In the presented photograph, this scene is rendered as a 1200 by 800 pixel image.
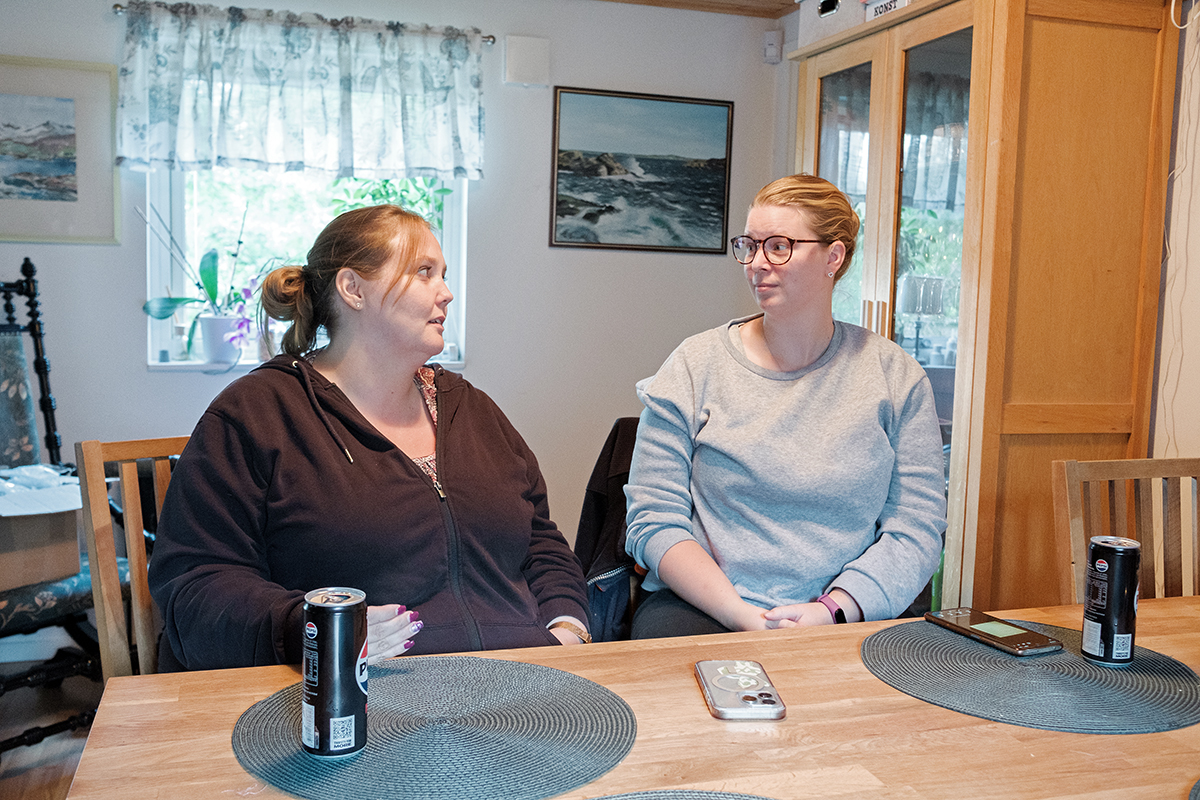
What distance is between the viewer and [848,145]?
306cm

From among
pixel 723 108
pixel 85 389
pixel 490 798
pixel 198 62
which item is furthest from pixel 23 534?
pixel 723 108

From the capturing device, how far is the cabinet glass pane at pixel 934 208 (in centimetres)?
253

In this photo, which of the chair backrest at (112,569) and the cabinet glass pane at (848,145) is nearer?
the chair backrest at (112,569)

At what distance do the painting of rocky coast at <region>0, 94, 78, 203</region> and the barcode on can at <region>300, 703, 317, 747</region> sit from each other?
2802 millimetres

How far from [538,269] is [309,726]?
2822 mm

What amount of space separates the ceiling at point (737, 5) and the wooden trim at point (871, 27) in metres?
0.36

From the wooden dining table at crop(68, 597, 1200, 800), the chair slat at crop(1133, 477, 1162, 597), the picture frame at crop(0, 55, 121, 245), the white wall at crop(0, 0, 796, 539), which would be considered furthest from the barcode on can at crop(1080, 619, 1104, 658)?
the picture frame at crop(0, 55, 121, 245)

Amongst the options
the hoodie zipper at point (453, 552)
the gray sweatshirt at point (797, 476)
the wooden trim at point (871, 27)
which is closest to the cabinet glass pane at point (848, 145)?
the wooden trim at point (871, 27)

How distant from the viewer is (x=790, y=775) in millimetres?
878

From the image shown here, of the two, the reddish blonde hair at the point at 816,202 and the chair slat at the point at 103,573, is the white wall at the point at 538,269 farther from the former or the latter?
the chair slat at the point at 103,573

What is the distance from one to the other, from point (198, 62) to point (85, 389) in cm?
111

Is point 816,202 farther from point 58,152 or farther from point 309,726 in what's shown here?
point 58,152

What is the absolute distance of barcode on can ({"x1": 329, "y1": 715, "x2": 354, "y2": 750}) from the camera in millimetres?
862

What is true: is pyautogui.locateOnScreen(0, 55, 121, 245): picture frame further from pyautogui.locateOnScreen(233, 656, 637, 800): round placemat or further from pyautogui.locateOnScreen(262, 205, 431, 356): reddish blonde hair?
pyautogui.locateOnScreen(233, 656, 637, 800): round placemat
